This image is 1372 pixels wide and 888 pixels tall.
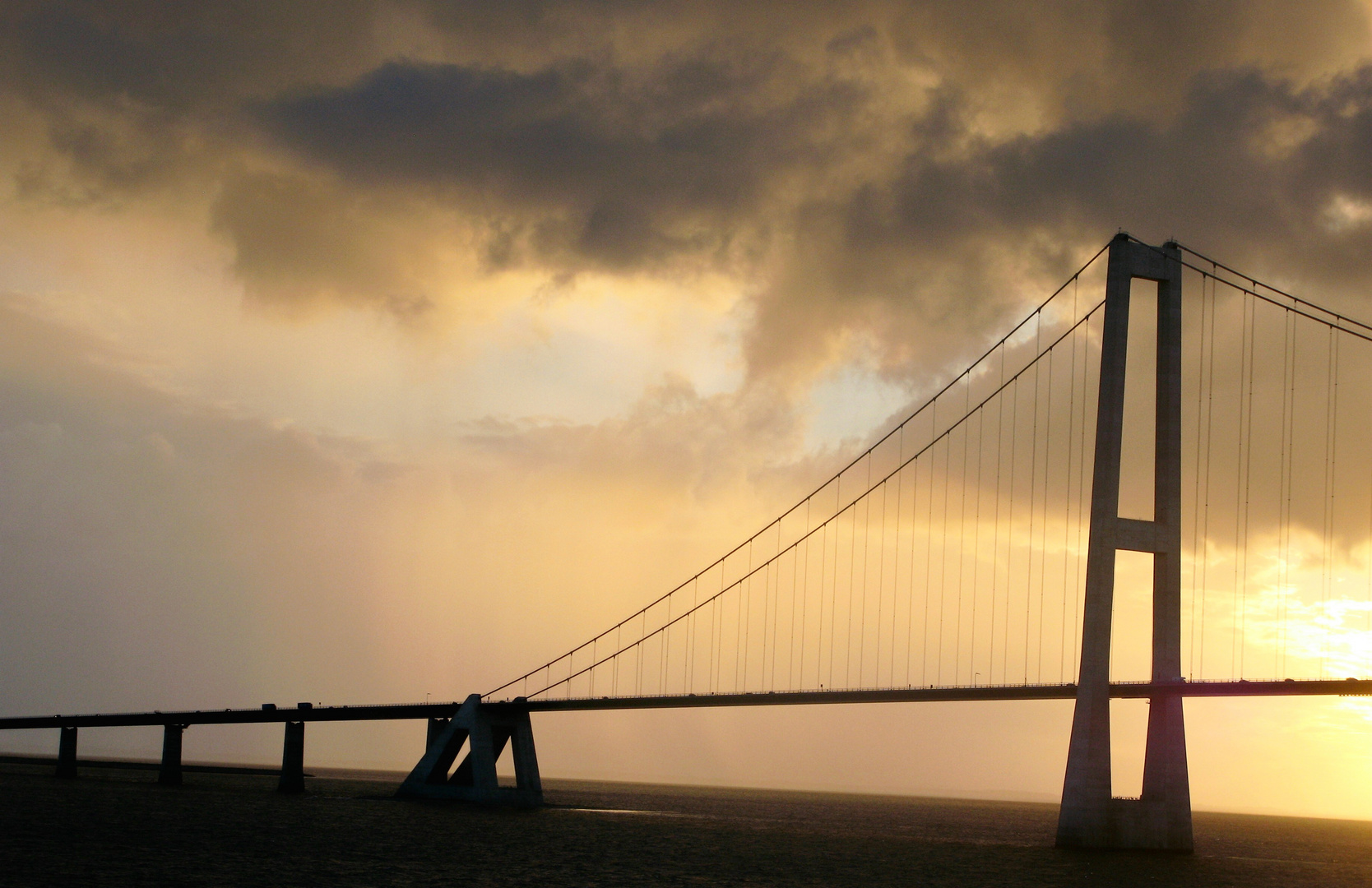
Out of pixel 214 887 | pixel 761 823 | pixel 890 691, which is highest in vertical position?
pixel 890 691

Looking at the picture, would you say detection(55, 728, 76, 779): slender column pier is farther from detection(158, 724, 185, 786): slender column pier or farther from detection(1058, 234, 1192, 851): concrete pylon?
detection(1058, 234, 1192, 851): concrete pylon

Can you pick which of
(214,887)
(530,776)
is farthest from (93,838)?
(530,776)

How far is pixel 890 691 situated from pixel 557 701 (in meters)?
22.9

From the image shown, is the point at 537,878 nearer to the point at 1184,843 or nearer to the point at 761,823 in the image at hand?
the point at 1184,843

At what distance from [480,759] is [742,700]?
62.5ft

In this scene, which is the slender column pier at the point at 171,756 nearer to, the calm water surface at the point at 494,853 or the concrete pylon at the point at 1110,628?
the calm water surface at the point at 494,853

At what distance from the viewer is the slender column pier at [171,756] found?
311 ft

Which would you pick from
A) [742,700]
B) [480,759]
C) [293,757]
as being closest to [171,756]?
[293,757]

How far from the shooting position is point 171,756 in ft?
313

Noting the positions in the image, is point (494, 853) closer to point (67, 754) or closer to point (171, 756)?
point (171, 756)

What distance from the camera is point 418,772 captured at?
7838 cm

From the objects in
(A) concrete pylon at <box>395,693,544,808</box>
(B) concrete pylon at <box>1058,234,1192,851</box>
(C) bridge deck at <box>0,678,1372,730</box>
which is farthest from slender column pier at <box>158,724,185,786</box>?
(B) concrete pylon at <box>1058,234,1192,851</box>

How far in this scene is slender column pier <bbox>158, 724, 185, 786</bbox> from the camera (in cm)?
9494

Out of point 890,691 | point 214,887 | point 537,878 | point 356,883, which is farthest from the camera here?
point 890,691
